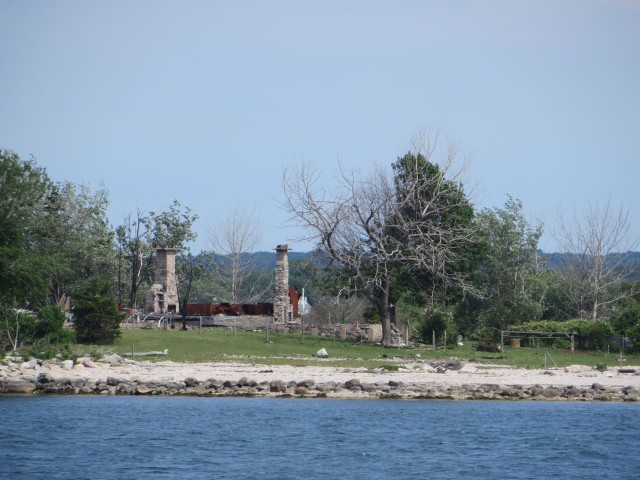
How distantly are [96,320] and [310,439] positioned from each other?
17.1 meters

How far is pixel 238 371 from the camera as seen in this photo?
40906 mm

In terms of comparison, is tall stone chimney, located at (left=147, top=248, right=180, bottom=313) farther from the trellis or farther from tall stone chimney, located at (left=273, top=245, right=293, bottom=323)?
the trellis

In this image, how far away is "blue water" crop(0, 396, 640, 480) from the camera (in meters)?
27.2

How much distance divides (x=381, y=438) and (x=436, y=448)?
1.97 m

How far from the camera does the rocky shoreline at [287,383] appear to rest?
37062 mm

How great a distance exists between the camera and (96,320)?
149 ft

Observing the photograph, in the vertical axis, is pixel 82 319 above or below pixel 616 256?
below

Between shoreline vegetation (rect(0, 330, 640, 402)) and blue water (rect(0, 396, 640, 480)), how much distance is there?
52 centimetres

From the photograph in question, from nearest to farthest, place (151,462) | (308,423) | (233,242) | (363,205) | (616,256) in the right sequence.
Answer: (151,462) < (308,423) < (363,205) < (616,256) < (233,242)

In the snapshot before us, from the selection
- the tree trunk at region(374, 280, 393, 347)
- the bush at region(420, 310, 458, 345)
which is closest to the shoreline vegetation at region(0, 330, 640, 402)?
the tree trunk at region(374, 280, 393, 347)

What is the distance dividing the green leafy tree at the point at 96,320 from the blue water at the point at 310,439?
29.1 ft

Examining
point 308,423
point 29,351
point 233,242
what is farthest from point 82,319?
point 233,242

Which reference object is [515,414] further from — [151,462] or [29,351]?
[29,351]

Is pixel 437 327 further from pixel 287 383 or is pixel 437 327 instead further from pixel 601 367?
pixel 287 383
